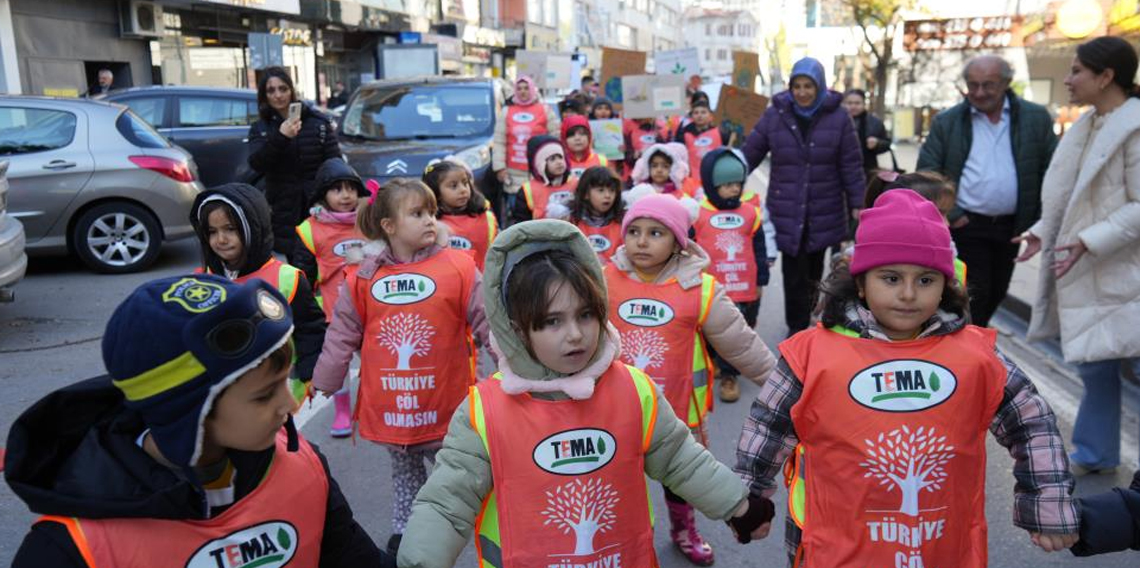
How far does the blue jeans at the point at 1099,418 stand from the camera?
4312mm

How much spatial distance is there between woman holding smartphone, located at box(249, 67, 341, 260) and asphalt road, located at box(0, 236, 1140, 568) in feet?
5.04

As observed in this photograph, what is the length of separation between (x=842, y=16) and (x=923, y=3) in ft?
13.1

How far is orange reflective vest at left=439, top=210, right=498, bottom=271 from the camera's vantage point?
5605 mm

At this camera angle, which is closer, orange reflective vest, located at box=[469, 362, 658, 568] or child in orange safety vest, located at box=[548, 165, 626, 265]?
orange reflective vest, located at box=[469, 362, 658, 568]

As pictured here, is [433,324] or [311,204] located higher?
[311,204]

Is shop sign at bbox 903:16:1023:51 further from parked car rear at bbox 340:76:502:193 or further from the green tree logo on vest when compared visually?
the green tree logo on vest

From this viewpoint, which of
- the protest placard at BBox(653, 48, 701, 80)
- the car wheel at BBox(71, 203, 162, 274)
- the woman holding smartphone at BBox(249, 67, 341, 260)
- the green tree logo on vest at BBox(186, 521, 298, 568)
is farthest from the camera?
the protest placard at BBox(653, 48, 701, 80)

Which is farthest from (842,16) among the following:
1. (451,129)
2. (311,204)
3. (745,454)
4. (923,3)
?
(745,454)

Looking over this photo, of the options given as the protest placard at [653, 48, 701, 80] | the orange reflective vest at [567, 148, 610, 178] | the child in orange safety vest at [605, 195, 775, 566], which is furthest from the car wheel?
Answer: the protest placard at [653, 48, 701, 80]

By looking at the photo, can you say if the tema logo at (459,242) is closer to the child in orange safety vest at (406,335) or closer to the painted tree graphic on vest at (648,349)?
the child in orange safety vest at (406,335)

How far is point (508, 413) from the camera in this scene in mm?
2348

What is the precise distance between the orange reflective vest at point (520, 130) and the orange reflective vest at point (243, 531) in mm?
7635

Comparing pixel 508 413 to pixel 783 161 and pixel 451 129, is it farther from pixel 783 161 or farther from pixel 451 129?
pixel 451 129

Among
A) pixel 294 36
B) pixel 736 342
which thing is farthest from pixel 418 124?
pixel 294 36
